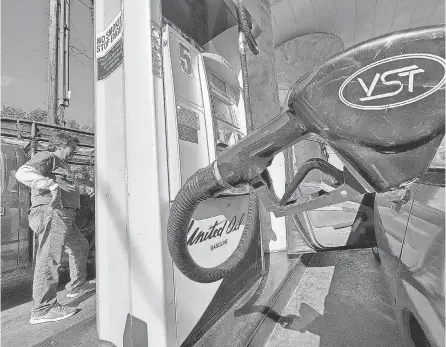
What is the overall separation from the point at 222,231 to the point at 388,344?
1.11 metres

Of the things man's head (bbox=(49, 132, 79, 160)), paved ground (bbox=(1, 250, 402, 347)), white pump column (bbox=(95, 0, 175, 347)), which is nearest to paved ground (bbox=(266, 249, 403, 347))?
paved ground (bbox=(1, 250, 402, 347))

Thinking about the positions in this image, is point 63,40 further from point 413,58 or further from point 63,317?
point 413,58

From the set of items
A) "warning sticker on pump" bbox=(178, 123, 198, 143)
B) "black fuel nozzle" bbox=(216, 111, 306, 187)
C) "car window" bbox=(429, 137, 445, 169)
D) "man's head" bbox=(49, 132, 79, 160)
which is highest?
"man's head" bbox=(49, 132, 79, 160)

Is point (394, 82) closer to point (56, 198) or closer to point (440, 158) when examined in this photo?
point (440, 158)

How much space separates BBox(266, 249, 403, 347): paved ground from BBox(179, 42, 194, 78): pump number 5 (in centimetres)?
170

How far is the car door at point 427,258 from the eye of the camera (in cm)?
74

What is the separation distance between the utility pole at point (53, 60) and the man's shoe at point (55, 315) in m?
6.96

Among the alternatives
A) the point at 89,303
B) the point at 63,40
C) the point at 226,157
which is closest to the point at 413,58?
the point at 226,157

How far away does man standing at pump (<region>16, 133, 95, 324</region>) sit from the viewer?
94.8 inches

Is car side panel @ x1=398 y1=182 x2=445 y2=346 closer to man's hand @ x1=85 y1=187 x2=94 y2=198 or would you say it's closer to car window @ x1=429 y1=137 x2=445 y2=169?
car window @ x1=429 y1=137 x2=445 y2=169

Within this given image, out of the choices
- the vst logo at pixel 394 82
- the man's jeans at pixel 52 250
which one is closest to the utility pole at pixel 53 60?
the man's jeans at pixel 52 250

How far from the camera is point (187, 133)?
1615 mm

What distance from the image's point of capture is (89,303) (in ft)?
8.77

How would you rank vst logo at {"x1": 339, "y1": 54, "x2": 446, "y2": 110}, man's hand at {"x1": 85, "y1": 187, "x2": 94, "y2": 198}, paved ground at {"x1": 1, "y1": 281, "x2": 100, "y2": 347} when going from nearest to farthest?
vst logo at {"x1": 339, "y1": 54, "x2": 446, "y2": 110}, paved ground at {"x1": 1, "y1": 281, "x2": 100, "y2": 347}, man's hand at {"x1": 85, "y1": 187, "x2": 94, "y2": 198}
